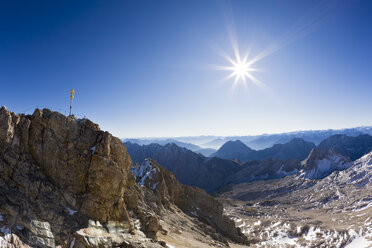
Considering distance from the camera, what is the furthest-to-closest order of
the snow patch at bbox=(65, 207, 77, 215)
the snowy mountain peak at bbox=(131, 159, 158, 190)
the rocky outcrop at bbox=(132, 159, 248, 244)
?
the snowy mountain peak at bbox=(131, 159, 158, 190) < the rocky outcrop at bbox=(132, 159, 248, 244) < the snow patch at bbox=(65, 207, 77, 215)

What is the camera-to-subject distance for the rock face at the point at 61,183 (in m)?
19.6

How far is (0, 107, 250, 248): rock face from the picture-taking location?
1960 cm

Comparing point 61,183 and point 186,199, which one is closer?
point 61,183

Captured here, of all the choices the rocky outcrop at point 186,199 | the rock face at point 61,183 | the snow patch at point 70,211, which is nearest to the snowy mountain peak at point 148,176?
the rocky outcrop at point 186,199

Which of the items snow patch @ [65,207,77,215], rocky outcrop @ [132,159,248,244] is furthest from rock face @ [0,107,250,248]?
rocky outcrop @ [132,159,248,244]

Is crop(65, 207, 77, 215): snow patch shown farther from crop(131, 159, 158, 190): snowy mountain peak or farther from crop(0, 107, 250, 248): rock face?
crop(131, 159, 158, 190): snowy mountain peak

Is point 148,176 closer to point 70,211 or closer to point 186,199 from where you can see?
point 186,199

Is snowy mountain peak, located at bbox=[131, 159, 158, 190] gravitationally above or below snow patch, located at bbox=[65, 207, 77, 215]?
below

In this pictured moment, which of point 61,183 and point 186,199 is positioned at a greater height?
point 61,183

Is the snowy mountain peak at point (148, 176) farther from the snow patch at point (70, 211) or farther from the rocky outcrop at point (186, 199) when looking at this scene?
the snow patch at point (70, 211)

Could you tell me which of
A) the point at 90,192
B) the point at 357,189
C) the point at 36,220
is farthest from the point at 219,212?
the point at 357,189

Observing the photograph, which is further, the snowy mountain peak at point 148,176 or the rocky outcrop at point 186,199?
the snowy mountain peak at point 148,176

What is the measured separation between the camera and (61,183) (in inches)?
976

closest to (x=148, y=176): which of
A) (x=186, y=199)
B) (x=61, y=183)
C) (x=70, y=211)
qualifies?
(x=186, y=199)
